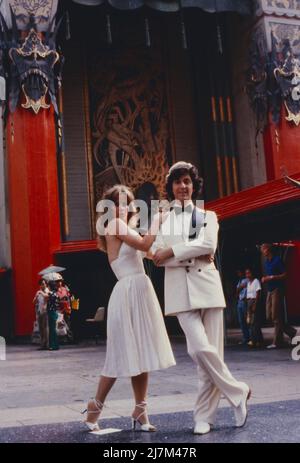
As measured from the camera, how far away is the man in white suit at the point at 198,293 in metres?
4.57

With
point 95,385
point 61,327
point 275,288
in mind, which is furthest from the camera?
point 61,327

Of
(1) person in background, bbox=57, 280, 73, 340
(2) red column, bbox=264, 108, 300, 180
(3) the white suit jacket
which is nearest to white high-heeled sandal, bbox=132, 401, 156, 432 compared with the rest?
(3) the white suit jacket

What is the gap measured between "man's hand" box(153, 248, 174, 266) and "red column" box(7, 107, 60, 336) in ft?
48.7

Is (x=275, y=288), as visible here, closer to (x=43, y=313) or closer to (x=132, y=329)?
(x=43, y=313)

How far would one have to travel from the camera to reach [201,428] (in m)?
4.47

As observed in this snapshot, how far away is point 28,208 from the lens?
19438mm

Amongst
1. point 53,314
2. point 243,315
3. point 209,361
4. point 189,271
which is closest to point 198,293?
point 189,271

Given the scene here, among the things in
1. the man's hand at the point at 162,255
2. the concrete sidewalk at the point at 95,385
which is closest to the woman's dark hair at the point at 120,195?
the man's hand at the point at 162,255

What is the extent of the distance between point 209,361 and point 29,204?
15.6m

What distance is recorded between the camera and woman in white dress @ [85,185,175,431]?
4703 millimetres

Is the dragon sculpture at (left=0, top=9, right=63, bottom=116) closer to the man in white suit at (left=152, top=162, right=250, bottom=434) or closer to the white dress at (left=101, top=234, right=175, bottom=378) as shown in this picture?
the man in white suit at (left=152, top=162, right=250, bottom=434)

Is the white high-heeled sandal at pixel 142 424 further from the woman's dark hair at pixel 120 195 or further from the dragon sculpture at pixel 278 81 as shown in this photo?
the dragon sculpture at pixel 278 81
